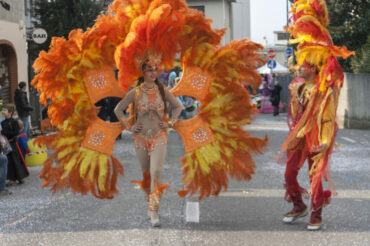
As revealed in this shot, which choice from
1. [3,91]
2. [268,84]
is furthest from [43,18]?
[268,84]

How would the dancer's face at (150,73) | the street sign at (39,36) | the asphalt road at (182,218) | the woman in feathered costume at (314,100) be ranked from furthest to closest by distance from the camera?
the street sign at (39,36), the dancer's face at (150,73), the woman in feathered costume at (314,100), the asphalt road at (182,218)

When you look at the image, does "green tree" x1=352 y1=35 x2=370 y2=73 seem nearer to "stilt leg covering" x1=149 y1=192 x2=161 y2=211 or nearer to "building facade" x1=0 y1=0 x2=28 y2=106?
"building facade" x1=0 y1=0 x2=28 y2=106

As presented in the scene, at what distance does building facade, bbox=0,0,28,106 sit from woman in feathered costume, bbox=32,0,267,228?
1375 cm

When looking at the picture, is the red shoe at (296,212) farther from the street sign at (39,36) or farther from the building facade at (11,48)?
the building facade at (11,48)

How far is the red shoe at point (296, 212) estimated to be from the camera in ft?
21.4

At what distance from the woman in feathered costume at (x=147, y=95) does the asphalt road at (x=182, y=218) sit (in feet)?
1.37

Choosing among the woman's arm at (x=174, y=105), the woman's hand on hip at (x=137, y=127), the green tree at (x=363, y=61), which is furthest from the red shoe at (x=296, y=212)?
the green tree at (x=363, y=61)

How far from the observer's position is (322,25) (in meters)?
6.33

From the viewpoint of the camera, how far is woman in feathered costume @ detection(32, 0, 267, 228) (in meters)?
6.24

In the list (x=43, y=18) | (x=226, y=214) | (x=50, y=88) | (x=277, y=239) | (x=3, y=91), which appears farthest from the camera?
(x=43, y=18)

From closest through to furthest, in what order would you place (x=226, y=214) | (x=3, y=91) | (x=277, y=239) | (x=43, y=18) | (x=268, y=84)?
1. (x=277, y=239)
2. (x=226, y=214)
3. (x=3, y=91)
4. (x=43, y=18)
5. (x=268, y=84)

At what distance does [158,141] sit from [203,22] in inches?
53.3

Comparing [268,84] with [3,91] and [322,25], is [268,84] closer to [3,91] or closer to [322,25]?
[3,91]

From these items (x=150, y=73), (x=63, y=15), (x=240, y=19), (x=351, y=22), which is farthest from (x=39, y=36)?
(x=240, y=19)
